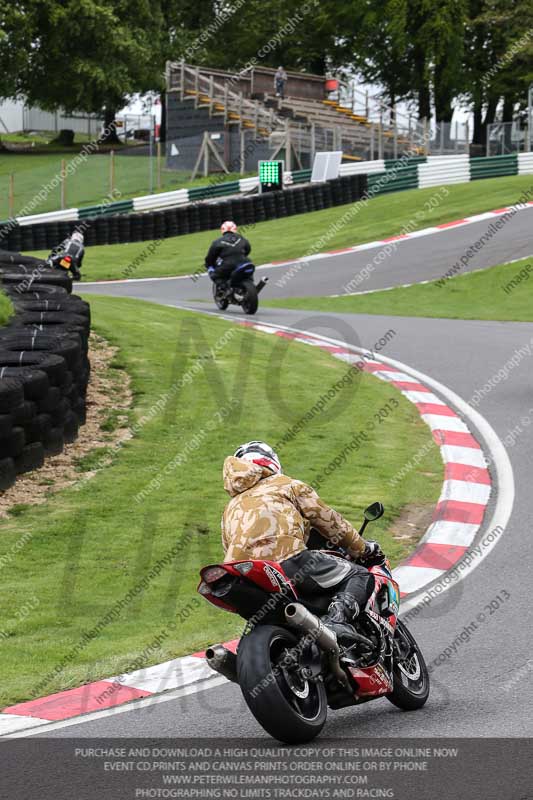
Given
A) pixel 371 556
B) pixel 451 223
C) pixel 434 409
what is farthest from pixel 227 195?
pixel 371 556

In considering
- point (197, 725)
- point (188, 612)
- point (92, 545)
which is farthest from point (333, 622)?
point (92, 545)

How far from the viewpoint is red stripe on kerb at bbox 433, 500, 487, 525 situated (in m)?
9.69

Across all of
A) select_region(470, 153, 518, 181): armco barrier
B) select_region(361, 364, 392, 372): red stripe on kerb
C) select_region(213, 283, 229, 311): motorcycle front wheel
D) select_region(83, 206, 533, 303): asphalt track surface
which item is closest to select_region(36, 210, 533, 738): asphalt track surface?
select_region(361, 364, 392, 372): red stripe on kerb

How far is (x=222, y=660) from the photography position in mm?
5328

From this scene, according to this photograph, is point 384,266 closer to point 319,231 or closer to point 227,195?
point 319,231

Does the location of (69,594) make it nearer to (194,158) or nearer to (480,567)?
(480,567)

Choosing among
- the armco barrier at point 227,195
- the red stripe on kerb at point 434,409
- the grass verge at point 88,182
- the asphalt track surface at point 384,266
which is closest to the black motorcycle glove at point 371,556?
the red stripe on kerb at point 434,409

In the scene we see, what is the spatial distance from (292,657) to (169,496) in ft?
16.2

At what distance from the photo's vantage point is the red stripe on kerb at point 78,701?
19.6 feet

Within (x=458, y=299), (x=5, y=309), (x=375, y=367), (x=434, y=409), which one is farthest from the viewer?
(x=458, y=299)

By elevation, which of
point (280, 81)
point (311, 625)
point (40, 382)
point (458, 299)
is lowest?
point (458, 299)

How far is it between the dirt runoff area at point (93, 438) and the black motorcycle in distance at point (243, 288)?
5837 millimetres

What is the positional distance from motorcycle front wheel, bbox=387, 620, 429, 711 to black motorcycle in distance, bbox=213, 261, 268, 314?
15.2m

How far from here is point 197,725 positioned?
→ 18.6 feet
